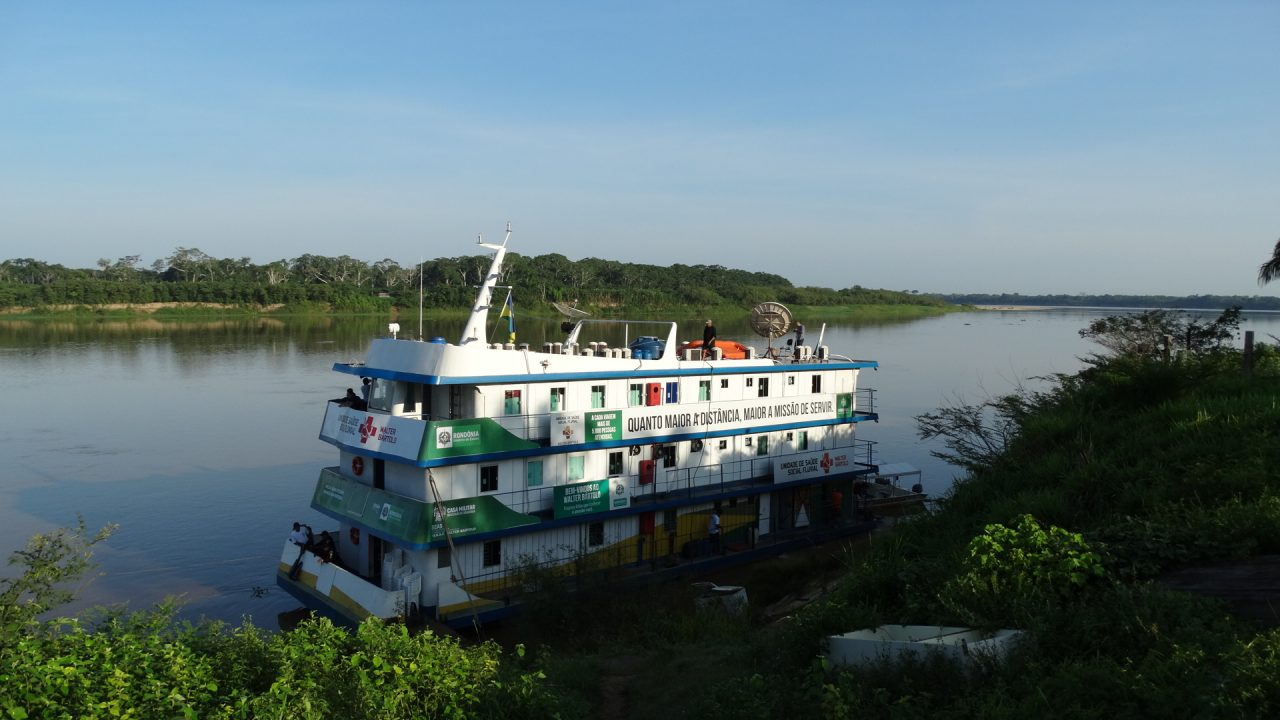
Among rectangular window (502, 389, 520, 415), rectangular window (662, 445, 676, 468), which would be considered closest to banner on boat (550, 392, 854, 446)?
rectangular window (662, 445, 676, 468)

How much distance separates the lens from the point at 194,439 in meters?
32.1

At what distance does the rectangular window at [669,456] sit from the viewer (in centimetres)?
1853

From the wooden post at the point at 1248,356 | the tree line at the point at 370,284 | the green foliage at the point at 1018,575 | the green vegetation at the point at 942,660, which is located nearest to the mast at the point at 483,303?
the green vegetation at the point at 942,660

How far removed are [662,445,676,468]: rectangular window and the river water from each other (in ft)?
28.0

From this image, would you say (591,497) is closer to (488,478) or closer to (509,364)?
(488,478)

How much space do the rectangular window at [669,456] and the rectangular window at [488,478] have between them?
13.8 feet

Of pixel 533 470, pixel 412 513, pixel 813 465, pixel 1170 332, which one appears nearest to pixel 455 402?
pixel 533 470

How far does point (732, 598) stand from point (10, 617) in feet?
36.7

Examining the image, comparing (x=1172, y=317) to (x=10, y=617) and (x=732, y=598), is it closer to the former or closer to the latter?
(x=732, y=598)

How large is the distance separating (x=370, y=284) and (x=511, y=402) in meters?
93.3

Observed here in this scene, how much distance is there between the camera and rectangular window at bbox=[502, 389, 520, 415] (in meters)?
15.8

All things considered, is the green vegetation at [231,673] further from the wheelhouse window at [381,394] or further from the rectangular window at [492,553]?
the wheelhouse window at [381,394]

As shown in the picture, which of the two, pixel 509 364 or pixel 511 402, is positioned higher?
pixel 509 364

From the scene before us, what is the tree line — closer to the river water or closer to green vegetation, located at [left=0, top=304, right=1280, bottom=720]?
the river water
